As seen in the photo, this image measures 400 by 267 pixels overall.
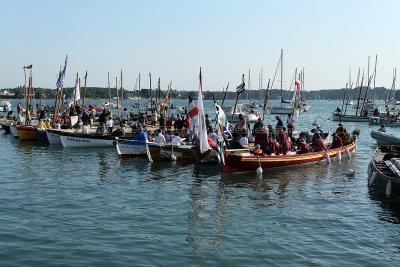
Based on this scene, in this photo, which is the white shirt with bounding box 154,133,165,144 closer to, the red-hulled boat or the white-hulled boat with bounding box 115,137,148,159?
the white-hulled boat with bounding box 115,137,148,159

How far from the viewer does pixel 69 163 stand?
1094 inches

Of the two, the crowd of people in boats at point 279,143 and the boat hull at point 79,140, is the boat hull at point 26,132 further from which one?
the crowd of people in boats at point 279,143

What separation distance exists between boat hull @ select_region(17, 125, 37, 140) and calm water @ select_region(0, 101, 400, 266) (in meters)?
14.1

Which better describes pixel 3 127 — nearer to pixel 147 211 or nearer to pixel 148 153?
pixel 148 153

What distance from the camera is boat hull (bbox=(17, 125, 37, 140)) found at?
39406mm

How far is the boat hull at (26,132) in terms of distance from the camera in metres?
39.4

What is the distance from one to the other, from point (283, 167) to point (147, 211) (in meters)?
10.6

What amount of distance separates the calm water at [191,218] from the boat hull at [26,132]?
556 inches

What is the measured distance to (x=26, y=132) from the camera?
130 feet

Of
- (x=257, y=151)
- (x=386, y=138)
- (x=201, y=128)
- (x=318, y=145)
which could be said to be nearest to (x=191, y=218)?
(x=201, y=128)

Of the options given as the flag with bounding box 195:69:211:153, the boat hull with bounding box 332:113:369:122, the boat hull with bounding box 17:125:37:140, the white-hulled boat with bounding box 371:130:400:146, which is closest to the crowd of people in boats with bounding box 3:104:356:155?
the boat hull with bounding box 17:125:37:140

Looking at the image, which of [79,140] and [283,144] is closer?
[283,144]

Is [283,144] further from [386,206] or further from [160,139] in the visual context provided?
[386,206]

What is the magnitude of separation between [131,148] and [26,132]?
14.0m
